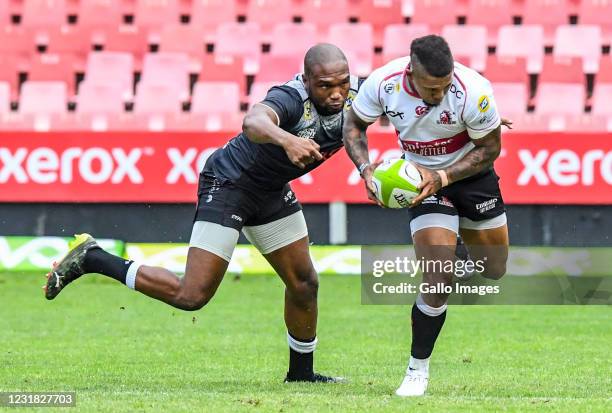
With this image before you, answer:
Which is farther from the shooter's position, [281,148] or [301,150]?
[281,148]

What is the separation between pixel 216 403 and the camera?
747 cm

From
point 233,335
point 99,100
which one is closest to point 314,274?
point 233,335

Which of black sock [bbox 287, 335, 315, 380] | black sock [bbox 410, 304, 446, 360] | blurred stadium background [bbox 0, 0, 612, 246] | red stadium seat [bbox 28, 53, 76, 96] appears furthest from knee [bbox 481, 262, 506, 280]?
red stadium seat [bbox 28, 53, 76, 96]

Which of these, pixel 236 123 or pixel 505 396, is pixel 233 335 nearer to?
pixel 505 396

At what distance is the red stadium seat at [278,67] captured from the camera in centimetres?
1783

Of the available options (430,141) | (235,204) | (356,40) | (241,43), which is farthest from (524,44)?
(235,204)

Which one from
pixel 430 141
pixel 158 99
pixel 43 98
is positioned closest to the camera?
pixel 430 141

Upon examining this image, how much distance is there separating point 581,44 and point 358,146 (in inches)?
433

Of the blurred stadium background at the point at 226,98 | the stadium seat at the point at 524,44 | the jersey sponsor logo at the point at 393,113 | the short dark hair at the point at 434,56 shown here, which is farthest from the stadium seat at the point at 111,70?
the short dark hair at the point at 434,56

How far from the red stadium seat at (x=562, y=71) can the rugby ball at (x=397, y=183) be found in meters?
10.0

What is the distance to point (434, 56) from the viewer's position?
7496mm

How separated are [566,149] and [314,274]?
7.40 meters

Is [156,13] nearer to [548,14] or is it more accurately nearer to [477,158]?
[548,14]

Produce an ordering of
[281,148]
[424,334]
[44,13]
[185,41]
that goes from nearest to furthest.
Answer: [424,334]
[281,148]
[185,41]
[44,13]
